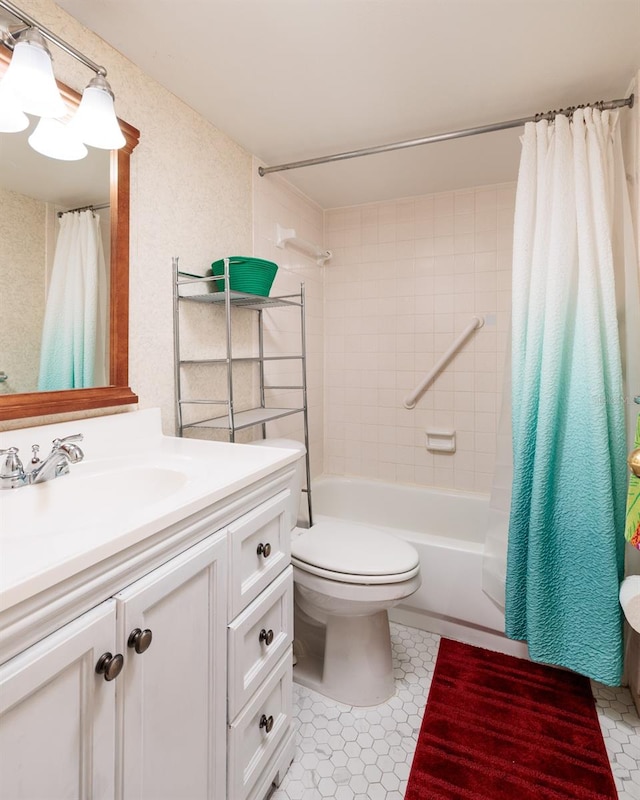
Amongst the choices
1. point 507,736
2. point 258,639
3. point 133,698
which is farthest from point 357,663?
point 133,698

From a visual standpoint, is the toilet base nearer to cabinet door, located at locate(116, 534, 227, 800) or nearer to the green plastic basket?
cabinet door, located at locate(116, 534, 227, 800)

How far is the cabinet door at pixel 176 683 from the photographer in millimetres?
708

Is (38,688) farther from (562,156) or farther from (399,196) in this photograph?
(399,196)

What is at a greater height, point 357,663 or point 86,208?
point 86,208

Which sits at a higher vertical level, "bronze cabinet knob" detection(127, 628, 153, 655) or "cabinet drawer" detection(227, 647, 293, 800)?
"bronze cabinet knob" detection(127, 628, 153, 655)

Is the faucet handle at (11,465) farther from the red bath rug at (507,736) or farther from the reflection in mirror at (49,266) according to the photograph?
the red bath rug at (507,736)

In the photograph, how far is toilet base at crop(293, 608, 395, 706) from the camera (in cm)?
152

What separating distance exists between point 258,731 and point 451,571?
3.28 feet

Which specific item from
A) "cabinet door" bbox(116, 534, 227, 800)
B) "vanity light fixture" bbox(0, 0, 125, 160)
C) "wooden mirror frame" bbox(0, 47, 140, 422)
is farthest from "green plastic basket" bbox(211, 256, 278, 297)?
"cabinet door" bbox(116, 534, 227, 800)

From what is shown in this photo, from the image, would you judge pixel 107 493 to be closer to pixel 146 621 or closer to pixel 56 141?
pixel 146 621

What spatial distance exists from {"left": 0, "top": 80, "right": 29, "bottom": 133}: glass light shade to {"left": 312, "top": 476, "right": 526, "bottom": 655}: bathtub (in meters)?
1.88

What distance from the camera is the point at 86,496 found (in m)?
1.04

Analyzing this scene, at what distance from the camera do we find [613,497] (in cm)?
141

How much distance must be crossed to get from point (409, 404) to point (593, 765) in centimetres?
168
